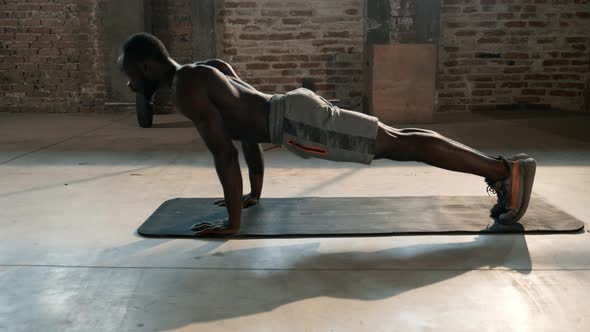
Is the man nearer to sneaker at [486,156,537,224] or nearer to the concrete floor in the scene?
sneaker at [486,156,537,224]

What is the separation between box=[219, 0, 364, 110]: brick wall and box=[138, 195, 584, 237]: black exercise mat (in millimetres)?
4378

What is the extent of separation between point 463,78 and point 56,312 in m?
6.49

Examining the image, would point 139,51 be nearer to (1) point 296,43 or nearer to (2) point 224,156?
(2) point 224,156

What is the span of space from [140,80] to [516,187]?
1.75m

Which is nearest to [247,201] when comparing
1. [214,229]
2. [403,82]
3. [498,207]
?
[214,229]

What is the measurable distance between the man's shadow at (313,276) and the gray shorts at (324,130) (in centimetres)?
42

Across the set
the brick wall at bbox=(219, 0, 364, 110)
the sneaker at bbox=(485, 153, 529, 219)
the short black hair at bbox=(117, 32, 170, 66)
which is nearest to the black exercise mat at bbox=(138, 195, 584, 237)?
the sneaker at bbox=(485, 153, 529, 219)

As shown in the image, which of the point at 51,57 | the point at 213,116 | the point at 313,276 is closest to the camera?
the point at 313,276

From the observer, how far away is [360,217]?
2834mm

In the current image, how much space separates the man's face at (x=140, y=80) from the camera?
2547mm

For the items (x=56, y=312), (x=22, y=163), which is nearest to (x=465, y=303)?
(x=56, y=312)

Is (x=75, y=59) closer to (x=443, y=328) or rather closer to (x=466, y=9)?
(x=466, y=9)

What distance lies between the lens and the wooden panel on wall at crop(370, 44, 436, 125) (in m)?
6.32

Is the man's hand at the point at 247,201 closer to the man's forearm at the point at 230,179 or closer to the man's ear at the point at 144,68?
the man's forearm at the point at 230,179
